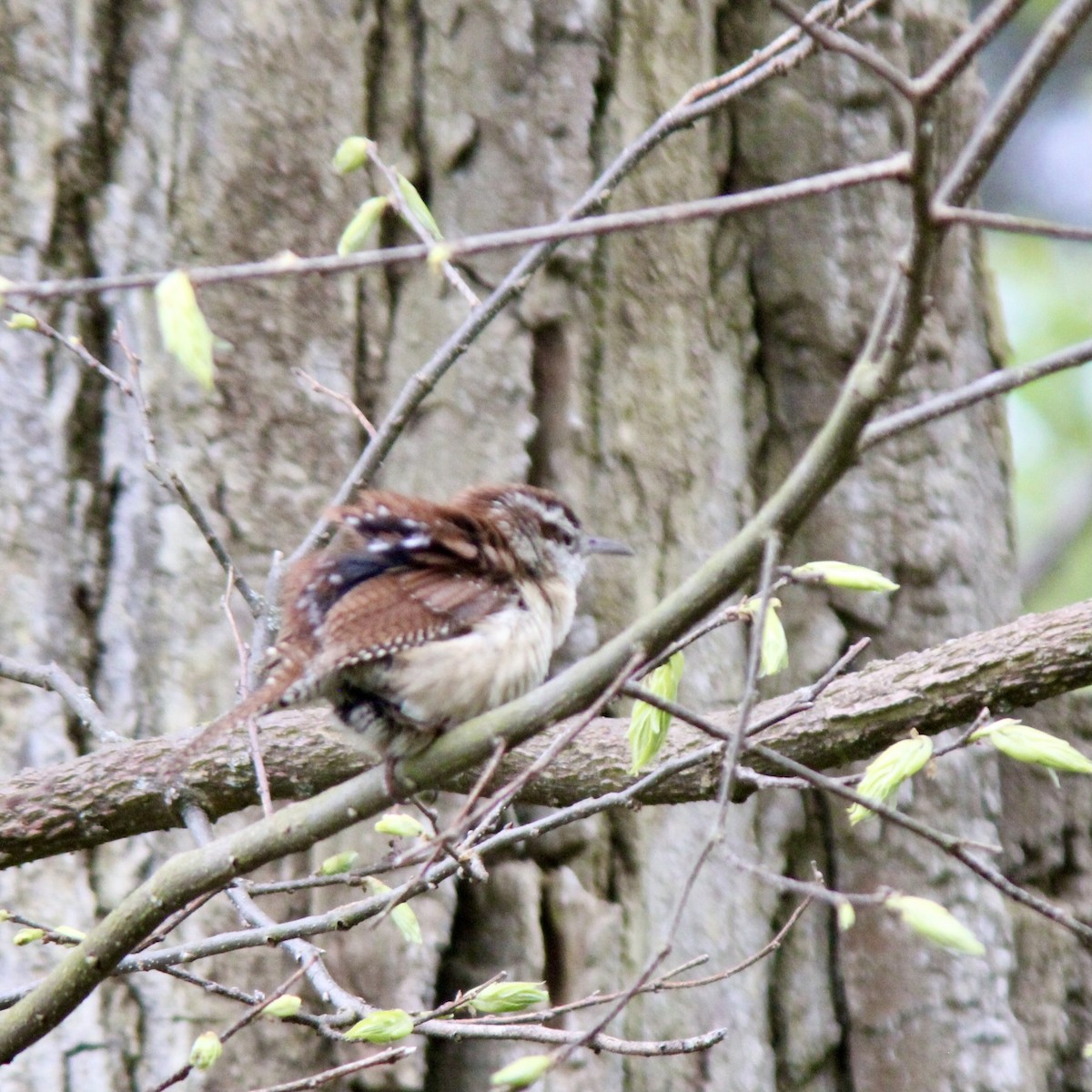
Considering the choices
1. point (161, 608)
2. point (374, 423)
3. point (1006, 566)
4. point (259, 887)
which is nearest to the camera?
point (259, 887)

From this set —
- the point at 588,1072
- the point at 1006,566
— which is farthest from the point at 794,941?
the point at 1006,566

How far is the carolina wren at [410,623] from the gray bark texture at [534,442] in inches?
42.4

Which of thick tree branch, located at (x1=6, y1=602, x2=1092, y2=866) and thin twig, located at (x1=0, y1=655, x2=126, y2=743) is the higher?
thin twig, located at (x1=0, y1=655, x2=126, y2=743)

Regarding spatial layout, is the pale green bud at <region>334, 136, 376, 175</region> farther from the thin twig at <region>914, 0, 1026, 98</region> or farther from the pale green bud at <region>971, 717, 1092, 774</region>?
the pale green bud at <region>971, 717, 1092, 774</region>

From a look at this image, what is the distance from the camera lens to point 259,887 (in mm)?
2768

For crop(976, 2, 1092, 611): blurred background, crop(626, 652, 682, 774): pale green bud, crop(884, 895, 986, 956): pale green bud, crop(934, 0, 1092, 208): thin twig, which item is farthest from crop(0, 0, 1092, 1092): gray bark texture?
crop(976, 2, 1092, 611): blurred background

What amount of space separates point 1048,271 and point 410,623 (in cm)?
815

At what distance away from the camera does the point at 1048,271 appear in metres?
9.84

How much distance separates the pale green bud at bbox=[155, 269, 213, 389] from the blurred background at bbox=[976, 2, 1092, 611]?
759 centimetres

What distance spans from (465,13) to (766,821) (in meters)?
2.72

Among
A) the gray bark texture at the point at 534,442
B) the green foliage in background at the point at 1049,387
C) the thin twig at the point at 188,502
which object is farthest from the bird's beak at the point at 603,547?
the green foliage in background at the point at 1049,387

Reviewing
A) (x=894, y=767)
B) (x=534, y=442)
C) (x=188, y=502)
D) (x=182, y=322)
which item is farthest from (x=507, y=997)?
(x=534, y=442)

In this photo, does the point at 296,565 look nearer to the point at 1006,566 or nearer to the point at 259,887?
the point at 259,887

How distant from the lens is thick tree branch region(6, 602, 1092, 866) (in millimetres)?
2844
